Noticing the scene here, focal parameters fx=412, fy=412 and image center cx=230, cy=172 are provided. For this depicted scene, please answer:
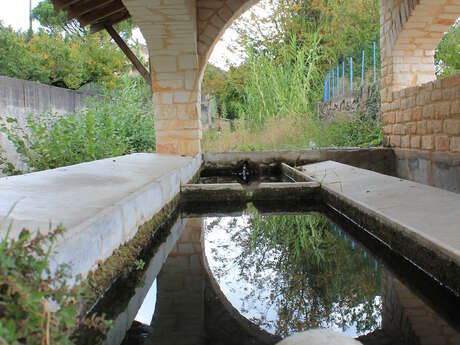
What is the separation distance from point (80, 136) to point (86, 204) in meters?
2.80

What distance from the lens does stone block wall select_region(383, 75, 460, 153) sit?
14.0 ft

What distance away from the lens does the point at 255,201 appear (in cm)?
437

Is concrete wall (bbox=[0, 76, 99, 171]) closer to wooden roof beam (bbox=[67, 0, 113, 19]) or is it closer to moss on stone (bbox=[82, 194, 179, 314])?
wooden roof beam (bbox=[67, 0, 113, 19])

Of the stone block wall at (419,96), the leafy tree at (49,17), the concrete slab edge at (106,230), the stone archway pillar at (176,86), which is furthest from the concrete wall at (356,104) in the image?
the leafy tree at (49,17)

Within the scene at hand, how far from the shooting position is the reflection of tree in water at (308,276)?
1789 millimetres

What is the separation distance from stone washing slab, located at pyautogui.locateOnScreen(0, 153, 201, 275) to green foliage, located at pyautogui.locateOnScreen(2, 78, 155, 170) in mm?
881

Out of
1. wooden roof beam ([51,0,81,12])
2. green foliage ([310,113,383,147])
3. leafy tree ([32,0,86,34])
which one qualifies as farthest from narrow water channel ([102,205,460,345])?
leafy tree ([32,0,86,34])

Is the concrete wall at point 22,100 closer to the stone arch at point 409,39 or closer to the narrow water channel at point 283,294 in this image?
the narrow water channel at point 283,294

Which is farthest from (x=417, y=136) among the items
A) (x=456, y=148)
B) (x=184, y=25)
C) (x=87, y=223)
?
(x=87, y=223)

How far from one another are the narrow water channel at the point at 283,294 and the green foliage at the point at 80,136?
204 centimetres

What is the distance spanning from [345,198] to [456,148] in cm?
170

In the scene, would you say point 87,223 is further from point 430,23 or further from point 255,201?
point 430,23

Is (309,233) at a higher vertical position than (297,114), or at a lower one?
lower

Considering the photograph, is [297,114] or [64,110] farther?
[297,114]
